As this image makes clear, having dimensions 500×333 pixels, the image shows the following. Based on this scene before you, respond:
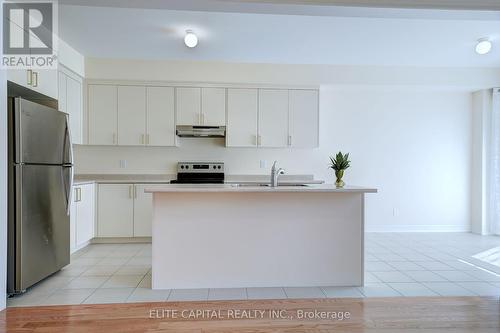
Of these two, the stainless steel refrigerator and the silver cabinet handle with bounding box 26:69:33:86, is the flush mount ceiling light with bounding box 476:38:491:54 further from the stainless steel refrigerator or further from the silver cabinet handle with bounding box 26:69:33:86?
the silver cabinet handle with bounding box 26:69:33:86

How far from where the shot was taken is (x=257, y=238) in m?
2.64

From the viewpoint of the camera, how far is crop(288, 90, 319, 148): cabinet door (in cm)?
448

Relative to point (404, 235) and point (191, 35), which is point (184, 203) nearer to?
point (191, 35)

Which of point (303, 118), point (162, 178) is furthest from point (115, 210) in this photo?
point (303, 118)

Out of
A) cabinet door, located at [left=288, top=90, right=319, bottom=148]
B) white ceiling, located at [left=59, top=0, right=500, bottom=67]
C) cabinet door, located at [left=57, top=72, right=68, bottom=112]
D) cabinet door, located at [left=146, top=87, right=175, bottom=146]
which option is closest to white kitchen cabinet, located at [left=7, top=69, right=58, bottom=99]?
cabinet door, located at [left=57, top=72, right=68, bottom=112]

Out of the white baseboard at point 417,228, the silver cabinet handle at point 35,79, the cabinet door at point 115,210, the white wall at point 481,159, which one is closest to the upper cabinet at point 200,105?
the cabinet door at point 115,210

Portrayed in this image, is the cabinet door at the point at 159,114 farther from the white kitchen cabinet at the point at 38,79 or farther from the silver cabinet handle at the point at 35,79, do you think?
the silver cabinet handle at the point at 35,79

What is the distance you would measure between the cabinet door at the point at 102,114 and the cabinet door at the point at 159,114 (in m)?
0.49

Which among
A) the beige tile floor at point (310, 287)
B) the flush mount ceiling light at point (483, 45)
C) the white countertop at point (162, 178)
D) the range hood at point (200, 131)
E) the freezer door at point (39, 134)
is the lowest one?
the beige tile floor at point (310, 287)

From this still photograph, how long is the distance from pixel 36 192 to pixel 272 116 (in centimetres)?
307

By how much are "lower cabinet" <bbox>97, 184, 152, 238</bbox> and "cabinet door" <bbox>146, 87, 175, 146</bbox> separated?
768 millimetres

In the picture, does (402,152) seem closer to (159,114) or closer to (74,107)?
(159,114)
